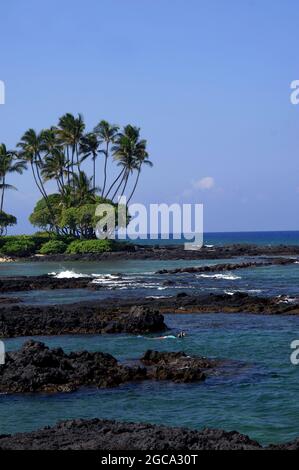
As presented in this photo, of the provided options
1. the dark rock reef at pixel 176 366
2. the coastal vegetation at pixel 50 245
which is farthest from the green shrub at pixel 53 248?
the dark rock reef at pixel 176 366

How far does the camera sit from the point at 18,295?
137 ft

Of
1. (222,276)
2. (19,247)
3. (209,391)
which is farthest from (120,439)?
(19,247)

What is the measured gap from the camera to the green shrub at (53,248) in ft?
277

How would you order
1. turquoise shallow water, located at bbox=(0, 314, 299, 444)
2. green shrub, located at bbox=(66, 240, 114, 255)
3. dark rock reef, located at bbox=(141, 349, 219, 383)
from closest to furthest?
turquoise shallow water, located at bbox=(0, 314, 299, 444) → dark rock reef, located at bbox=(141, 349, 219, 383) → green shrub, located at bbox=(66, 240, 114, 255)

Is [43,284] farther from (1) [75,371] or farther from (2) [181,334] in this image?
(1) [75,371]

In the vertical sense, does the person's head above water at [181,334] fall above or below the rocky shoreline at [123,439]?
A: below

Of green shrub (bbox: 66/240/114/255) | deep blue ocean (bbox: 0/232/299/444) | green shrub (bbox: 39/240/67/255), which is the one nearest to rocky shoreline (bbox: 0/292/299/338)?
deep blue ocean (bbox: 0/232/299/444)

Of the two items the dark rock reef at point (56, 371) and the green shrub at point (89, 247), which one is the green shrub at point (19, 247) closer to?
the green shrub at point (89, 247)

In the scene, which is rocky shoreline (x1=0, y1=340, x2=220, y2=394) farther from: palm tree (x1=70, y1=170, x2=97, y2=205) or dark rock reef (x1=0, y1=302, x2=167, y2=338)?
palm tree (x1=70, y1=170, x2=97, y2=205)

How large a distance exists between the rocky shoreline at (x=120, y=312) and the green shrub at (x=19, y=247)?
1929 inches

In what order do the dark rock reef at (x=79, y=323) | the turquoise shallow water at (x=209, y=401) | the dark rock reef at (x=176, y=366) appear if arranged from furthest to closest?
the dark rock reef at (x=79, y=323) < the dark rock reef at (x=176, y=366) < the turquoise shallow water at (x=209, y=401)

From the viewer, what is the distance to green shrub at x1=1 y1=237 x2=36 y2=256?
84.0 m
